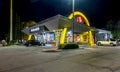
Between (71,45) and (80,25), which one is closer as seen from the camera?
(71,45)

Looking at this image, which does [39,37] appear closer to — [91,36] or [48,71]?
[91,36]

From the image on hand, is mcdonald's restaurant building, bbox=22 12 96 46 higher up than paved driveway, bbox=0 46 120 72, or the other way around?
mcdonald's restaurant building, bbox=22 12 96 46

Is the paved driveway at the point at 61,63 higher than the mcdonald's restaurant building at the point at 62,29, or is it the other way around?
the mcdonald's restaurant building at the point at 62,29

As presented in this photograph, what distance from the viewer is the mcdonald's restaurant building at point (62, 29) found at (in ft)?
108

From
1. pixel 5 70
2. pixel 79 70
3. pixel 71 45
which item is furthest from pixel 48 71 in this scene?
pixel 71 45

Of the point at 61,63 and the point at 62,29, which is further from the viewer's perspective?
the point at 62,29

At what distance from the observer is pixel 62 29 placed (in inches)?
1411

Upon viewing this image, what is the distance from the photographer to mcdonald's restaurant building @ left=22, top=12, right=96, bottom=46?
32903mm

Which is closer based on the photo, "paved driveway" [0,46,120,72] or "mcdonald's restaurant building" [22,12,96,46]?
"paved driveway" [0,46,120,72]

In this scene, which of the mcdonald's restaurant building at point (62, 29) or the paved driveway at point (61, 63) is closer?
the paved driveway at point (61, 63)

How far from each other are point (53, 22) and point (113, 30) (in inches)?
1575

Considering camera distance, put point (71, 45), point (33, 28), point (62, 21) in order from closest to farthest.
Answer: point (71, 45) → point (62, 21) → point (33, 28)

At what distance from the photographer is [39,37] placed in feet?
175

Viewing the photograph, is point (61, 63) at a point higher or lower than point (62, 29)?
lower
